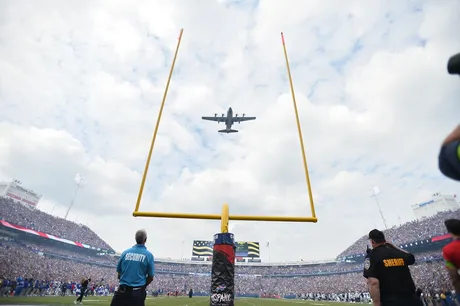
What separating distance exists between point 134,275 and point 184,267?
6239 centimetres

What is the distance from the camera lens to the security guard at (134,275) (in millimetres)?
3203

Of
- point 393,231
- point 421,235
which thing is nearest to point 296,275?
point 393,231

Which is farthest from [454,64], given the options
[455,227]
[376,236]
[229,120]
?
[229,120]

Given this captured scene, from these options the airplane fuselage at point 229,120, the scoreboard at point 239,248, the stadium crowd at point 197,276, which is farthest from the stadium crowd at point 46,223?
the airplane fuselage at point 229,120

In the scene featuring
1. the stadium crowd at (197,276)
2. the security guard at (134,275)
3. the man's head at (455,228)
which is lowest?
the security guard at (134,275)

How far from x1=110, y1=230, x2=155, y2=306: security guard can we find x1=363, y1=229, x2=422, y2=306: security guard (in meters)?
2.74

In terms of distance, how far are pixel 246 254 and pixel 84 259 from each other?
32.3 m

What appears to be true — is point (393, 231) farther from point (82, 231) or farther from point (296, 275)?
point (82, 231)

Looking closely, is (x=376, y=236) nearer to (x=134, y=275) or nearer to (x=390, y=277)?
(x=390, y=277)

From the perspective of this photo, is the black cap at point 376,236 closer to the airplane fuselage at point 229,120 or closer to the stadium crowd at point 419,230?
the airplane fuselage at point 229,120

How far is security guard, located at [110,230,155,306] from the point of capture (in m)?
3.20

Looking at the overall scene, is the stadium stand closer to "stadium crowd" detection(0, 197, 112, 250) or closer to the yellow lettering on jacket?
"stadium crowd" detection(0, 197, 112, 250)

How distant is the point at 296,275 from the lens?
55688 millimetres

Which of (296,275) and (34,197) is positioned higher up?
(34,197)
